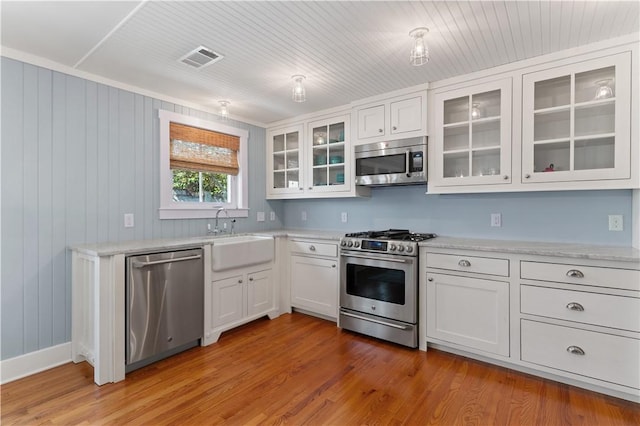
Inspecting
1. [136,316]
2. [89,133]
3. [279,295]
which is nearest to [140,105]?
[89,133]

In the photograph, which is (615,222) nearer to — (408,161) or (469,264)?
(469,264)

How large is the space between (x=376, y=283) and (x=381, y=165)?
117cm

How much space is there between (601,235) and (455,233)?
3.55ft

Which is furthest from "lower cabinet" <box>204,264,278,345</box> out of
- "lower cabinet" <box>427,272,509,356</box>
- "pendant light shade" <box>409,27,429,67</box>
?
"pendant light shade" <box>409,27,429,67</box>

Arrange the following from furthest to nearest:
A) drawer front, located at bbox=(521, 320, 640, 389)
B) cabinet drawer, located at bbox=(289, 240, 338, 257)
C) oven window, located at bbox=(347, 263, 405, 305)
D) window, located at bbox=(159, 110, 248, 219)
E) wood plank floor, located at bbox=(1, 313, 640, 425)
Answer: cabinet drawer, located at bbox=(289, 240, 338, 257)
window, located at bbox=(159, 110, 248, 219)
oven window, located at bbox=(347, 263, 405, 305)
drawer front, located at bbox=(521, 320, 640, 389)
wood plank floor, located at bbox=(1, 313, 640, 425)

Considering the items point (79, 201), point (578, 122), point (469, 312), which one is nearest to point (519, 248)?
point (469, 312)

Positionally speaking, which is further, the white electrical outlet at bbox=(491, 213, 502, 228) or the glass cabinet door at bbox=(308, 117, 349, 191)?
the glass cabinet door at bbox=(308, 117, 349, 191)

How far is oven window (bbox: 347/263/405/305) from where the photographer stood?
9.29 ft

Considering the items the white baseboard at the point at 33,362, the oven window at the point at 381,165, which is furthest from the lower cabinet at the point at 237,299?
the oven window at the point at 381,165

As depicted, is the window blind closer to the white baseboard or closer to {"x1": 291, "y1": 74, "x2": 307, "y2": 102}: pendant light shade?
{"x1": 291, "y1": 74, "x2": 307, "y2": 102}: pendant light shade

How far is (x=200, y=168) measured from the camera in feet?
11.6

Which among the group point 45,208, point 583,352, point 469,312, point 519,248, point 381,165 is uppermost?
point 381,165

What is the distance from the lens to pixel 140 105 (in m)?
3.02

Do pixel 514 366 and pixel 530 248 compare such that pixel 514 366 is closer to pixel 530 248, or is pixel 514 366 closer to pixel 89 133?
pixel 530 248
